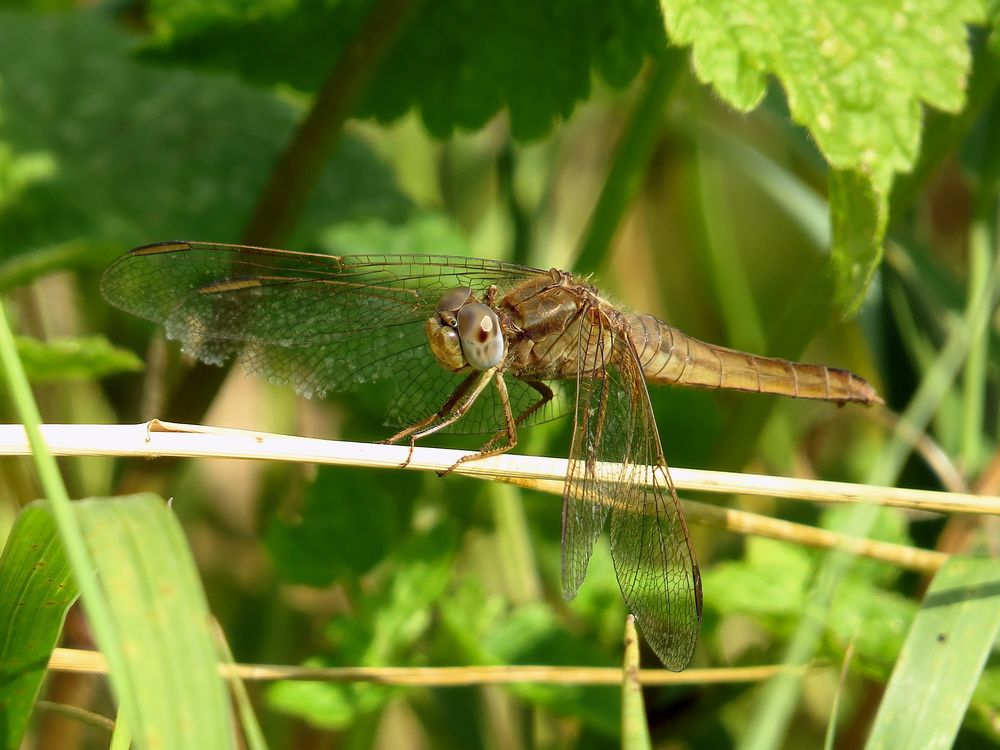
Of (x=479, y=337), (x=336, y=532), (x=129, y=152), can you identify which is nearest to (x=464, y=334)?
(x=479, y=337)

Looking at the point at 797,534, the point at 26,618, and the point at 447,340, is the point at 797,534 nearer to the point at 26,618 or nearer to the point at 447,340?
the point at 447,340

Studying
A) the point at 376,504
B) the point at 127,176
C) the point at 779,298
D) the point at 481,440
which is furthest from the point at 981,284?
the point at 127,176

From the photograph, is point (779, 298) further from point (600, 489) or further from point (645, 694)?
point (600, 489)

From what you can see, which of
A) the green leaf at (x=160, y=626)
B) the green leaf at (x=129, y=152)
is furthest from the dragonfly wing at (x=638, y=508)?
the green leaf at (x=129, y=152)

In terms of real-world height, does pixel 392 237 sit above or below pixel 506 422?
above

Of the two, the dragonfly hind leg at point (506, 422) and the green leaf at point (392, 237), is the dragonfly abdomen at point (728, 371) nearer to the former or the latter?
the dragonfly hind leg at point (506, 422)

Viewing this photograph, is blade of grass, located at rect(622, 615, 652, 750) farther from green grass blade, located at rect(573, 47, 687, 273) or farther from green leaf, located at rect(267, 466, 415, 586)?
green grass blade, located at rect(573, 47, 687, 273)

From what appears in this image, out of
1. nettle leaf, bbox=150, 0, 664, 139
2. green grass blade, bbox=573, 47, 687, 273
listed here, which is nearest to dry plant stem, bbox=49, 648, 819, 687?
green grass blade, bbox=573, 47, 687, 273
